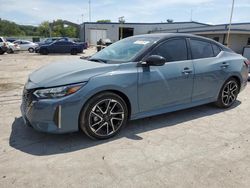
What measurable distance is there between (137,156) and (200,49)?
2592mm

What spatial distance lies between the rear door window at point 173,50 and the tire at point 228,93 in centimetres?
132

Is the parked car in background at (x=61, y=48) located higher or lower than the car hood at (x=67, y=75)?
lower

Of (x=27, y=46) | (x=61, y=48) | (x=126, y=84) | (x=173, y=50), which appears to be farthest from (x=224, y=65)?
(x=27, y=46)

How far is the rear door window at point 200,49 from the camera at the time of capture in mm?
4340

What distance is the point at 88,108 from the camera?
322 centimetres

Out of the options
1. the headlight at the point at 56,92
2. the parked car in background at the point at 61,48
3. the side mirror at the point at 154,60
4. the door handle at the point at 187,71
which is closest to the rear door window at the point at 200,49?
the door handle at the point at 187,71

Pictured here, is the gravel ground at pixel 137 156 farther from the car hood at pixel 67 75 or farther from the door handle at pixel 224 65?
the door handle at pixel 224 65

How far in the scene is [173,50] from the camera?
406 cm

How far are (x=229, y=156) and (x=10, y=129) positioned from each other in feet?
10.9

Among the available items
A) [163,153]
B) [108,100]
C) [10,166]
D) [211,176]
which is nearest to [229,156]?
[211,176]

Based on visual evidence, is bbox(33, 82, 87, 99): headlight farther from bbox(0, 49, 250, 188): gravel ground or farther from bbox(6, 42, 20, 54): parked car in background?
bbox(6, 42, 20, 54): parked car in background

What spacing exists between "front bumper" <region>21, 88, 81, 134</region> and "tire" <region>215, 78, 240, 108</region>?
3175 millimetres

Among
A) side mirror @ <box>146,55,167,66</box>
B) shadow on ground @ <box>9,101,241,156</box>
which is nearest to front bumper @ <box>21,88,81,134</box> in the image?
shadow on ground @ <box>9,101,241,156</box>

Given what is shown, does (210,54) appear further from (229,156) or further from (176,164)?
(176,164)
